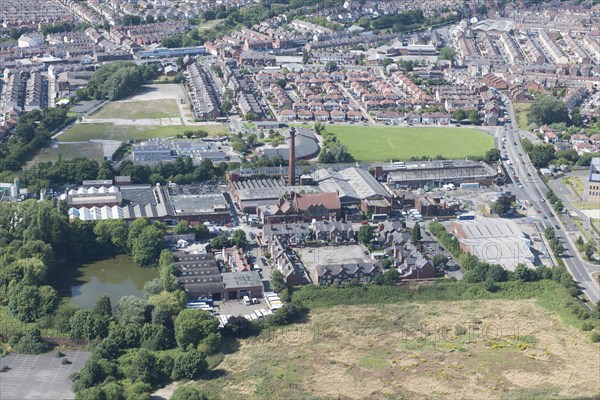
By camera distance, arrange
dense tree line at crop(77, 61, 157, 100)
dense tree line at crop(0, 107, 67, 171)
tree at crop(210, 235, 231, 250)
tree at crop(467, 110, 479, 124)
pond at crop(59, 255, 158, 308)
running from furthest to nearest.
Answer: dense tree line at crop(77, 61, 157, 100) → tree at crop(467, 110, 479, 124) → dense tree line at crop(0, 107, 67, 171) → tree at crop(210, 235, 231, 250) → pond at crop(59, 255, 158, 308)

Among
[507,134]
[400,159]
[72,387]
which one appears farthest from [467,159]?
[72,387]

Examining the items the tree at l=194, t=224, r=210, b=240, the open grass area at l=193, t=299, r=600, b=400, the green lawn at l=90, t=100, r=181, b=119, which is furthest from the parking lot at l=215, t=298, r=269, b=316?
the green lawn at l=90, t=100, r=181, b=119

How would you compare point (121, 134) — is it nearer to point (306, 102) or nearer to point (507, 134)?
point (306, 102)

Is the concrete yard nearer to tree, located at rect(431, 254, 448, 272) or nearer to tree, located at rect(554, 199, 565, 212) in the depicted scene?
tree, located at rect(431, 254, 448, 272)

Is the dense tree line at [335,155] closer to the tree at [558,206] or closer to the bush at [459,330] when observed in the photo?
the tree at [558,206]

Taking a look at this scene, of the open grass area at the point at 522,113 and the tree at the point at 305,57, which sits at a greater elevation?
the tree at the point at 305,57

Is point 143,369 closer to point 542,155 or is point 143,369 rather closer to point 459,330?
point 459,330

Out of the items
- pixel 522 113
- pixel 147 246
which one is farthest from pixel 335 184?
pixel 522 113

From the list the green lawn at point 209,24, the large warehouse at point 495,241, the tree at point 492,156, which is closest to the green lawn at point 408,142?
the tree at point 492,156
